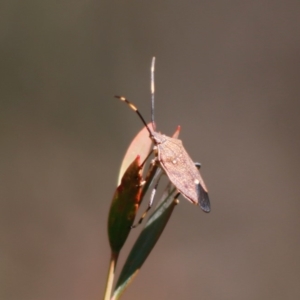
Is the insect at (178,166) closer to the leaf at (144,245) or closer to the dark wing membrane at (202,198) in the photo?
the dark wing membrane at (202,198)

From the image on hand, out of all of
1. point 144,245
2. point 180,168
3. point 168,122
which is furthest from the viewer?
point 168,122

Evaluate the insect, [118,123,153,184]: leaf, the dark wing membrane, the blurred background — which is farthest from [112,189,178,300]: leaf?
the blurred background

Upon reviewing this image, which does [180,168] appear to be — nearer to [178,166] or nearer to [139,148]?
[178,166]

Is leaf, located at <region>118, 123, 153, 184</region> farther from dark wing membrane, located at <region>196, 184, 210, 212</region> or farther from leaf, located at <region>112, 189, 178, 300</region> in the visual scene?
dark wing membrane, located at <region>196, 184, 210, 212</region>

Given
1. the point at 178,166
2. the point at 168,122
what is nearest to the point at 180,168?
the point at 178,166

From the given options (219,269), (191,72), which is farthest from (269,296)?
(191,72)

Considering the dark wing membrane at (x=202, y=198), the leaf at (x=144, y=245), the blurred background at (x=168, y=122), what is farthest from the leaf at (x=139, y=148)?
the blurred background at (x=168, y=122)

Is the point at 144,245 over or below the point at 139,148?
below
